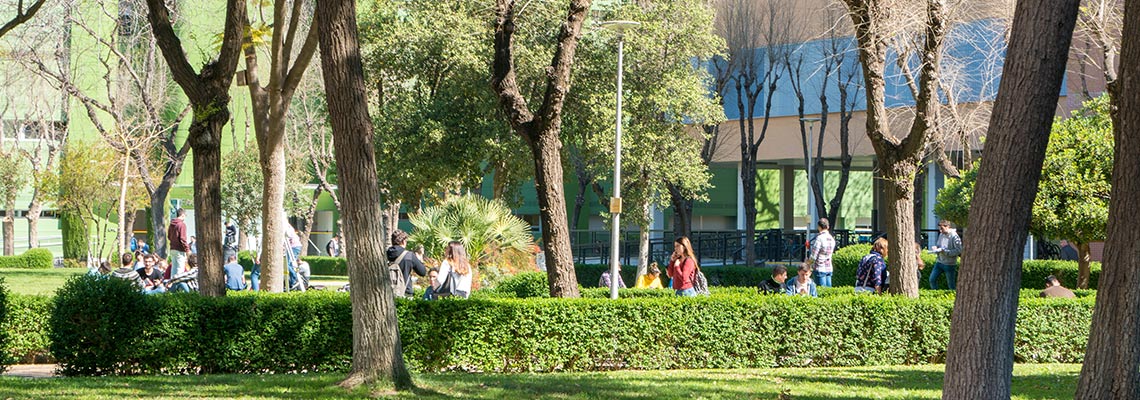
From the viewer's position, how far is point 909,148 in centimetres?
1334

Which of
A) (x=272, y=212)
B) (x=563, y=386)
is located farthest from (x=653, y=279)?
(x=563, y=386)

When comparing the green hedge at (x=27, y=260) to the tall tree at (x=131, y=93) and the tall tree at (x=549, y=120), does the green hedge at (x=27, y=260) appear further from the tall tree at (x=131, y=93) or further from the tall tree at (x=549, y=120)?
the tall tree at (x=549, y=120)

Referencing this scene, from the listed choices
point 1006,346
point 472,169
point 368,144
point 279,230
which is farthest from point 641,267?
point 1006,346

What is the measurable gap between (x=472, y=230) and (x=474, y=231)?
41 millimetres

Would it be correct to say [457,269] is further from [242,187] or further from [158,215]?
[242,187]

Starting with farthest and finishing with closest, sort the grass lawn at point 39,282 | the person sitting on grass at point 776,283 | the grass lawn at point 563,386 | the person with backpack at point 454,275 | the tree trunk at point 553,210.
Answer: the grass lawn at point 39,282 < the person sitting on grass at point 776,283 < the person with backpack at point 454,275 < the tree trunk at point 553,210 < the grass lawn at point 563,386

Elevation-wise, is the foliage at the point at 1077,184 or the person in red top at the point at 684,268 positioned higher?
the foliage at the point at 1077,184

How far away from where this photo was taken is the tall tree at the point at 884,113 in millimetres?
12469

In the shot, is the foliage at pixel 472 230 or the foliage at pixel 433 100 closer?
the foliage at pixel 472 230

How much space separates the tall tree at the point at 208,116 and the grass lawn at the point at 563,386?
4.97 ft

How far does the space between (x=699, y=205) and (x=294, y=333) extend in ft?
131

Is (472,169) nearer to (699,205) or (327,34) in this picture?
(327,34)

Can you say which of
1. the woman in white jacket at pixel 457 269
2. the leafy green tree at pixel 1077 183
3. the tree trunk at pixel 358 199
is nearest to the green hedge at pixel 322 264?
the woman in white jacket at pixel 457 269

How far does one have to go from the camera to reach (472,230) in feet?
66.8
